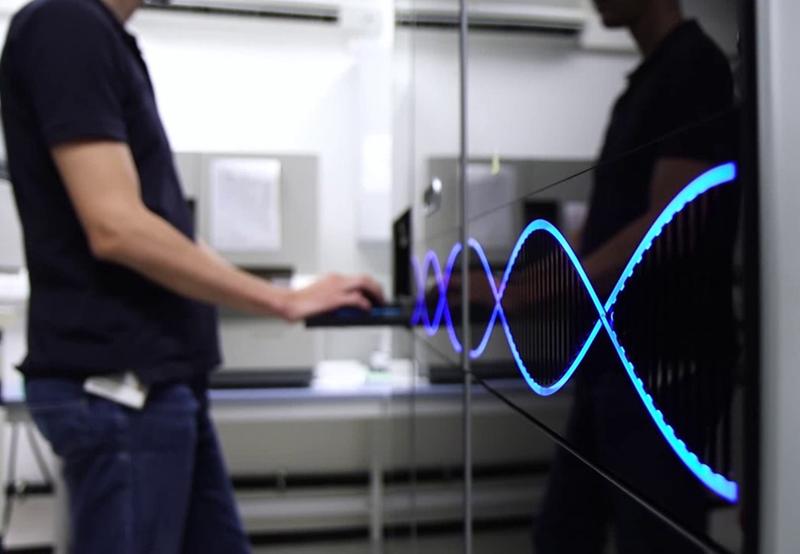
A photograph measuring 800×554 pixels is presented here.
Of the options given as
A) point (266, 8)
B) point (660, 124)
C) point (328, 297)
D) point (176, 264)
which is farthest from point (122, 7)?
point (266, 8)

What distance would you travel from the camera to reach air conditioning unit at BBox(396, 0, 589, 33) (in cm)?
45

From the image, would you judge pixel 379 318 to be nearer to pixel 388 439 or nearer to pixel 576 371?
pixel 576 371

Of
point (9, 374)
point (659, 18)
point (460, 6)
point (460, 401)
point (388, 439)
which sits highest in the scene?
point (460, 6)

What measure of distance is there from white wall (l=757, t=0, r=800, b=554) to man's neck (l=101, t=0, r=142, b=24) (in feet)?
3.08

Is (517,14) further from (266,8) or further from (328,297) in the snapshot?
(266,8)

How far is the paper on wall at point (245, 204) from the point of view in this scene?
5.46 feet

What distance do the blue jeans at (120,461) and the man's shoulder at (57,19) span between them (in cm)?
47

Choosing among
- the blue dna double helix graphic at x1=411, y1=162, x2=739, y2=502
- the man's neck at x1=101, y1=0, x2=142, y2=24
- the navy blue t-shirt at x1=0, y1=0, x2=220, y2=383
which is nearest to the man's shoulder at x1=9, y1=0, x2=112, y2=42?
the navy blue t-shirt at x1=0, y1=0, x2=220, y2=383

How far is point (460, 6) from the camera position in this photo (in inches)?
29.0

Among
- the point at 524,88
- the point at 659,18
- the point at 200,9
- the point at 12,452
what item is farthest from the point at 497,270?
the point at 12,452

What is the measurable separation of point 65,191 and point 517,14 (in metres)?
0.66

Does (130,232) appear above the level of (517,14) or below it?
below

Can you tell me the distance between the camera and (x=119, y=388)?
0.82m

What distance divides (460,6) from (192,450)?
73cm
